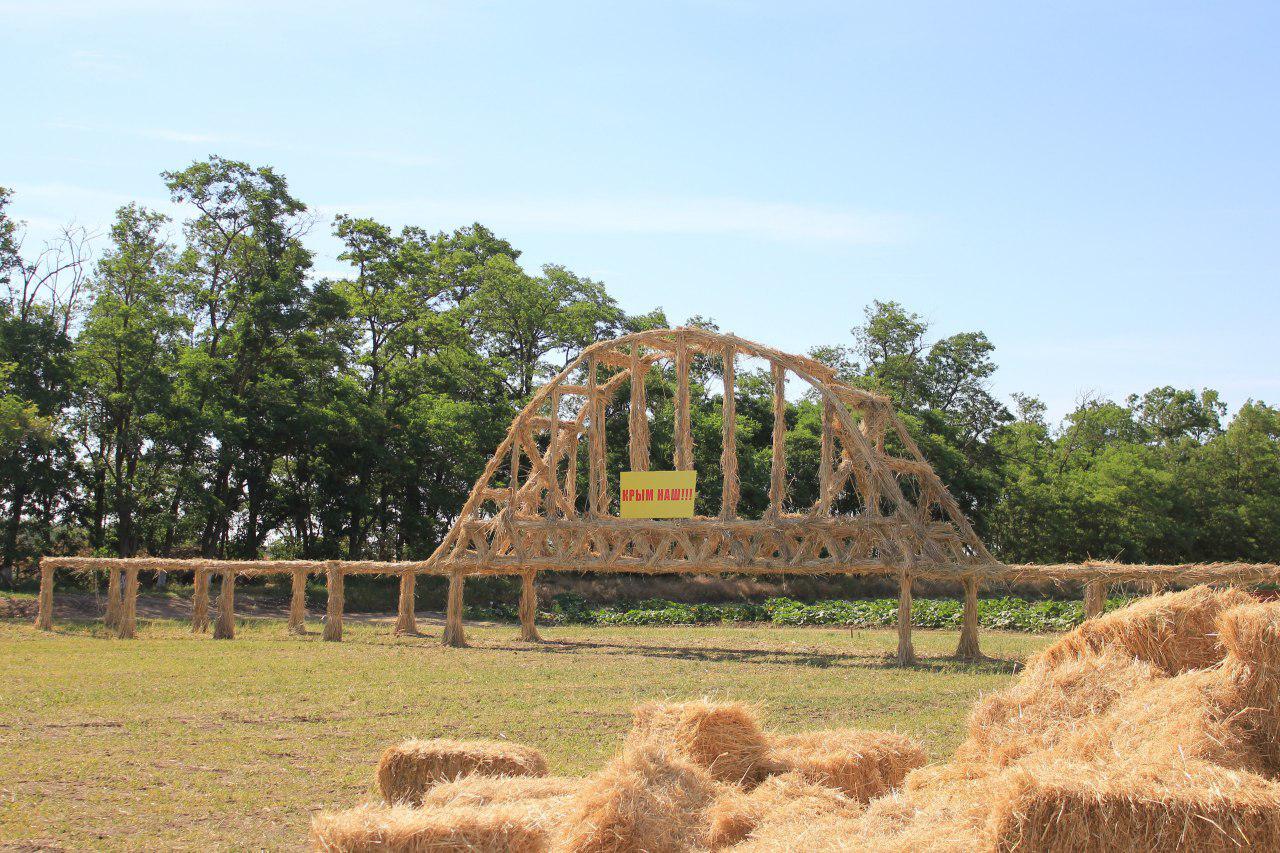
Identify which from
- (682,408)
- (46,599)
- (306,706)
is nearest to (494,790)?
(306,706)

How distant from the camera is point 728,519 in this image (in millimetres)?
25422

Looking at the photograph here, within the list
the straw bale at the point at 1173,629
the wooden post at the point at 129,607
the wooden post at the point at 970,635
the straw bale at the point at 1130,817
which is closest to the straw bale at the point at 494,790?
the straw bale at the point at 1130,817

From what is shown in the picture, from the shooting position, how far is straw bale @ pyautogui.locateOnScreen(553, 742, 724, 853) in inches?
239

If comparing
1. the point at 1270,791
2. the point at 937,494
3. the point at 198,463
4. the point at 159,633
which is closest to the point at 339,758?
the point at 1270,791

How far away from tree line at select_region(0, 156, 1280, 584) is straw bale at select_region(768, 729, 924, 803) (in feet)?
114

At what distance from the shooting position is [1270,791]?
5203 millimetres

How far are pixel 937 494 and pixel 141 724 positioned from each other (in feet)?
59.7

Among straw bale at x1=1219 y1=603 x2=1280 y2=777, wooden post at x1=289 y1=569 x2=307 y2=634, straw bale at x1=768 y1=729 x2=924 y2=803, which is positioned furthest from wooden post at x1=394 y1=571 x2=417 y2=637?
straw bale at x1=1219 y1=603 x2=1280 y2=777

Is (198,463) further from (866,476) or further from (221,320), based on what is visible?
(866,476)

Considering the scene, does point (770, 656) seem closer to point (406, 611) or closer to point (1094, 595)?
→ point (1094, 595)

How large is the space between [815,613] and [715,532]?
50.2 feet

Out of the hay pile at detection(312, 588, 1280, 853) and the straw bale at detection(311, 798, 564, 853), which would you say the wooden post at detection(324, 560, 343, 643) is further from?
the straw bale at detection(311, 798, 564, 853)

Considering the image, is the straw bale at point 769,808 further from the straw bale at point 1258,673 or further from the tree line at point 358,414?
the tree line at point 358,414

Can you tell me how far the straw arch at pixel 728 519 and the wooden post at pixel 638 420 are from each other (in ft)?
0.10
